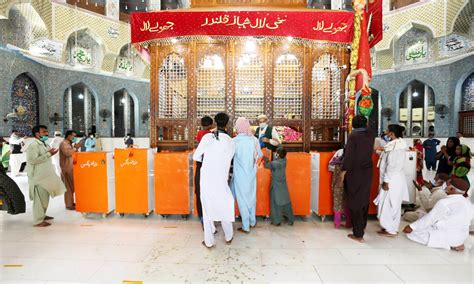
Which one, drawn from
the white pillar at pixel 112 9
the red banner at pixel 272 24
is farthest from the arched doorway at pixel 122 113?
the red banner at pixel 272 24

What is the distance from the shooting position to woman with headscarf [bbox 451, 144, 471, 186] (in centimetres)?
432

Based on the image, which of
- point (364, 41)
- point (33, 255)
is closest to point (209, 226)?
point (33, 255)

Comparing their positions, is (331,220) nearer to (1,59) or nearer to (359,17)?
(359,17)

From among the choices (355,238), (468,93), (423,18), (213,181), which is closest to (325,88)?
(355,238)

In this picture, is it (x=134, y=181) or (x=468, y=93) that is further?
(x=468, y=93)

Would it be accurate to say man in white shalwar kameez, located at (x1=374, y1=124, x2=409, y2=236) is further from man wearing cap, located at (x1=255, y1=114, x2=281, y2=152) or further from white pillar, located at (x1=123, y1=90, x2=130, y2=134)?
white pillar, located at (x1=123, y1=90, x2=130, y2=134)

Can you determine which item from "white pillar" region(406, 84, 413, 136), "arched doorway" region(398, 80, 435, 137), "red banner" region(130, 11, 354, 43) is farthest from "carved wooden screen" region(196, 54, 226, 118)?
"white pillar" region(406, 84, 413, 136)

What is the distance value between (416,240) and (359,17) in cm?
346

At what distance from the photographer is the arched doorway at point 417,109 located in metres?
13.5

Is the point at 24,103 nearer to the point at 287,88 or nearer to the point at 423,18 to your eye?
the point at 287,88

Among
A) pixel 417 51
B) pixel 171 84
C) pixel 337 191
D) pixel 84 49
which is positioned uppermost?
pixel 84 49

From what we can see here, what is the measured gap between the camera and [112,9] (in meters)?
14.0

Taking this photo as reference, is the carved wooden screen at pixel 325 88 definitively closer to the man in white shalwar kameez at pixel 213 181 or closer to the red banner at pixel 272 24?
the red banner at pixel 272 24

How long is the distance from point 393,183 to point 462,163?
5.73 feet
